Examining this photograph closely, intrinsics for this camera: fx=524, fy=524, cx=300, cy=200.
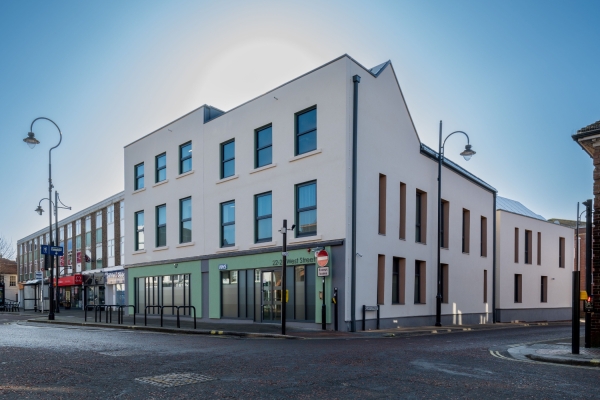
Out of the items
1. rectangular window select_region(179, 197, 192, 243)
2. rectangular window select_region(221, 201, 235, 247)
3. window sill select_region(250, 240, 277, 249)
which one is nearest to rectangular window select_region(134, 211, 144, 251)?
rectangular window select_region(179, 197, 192, 243)

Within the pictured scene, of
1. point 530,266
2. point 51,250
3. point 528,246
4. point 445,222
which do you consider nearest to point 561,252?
point 528,246

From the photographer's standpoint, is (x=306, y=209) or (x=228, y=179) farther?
(x=228, y=179)

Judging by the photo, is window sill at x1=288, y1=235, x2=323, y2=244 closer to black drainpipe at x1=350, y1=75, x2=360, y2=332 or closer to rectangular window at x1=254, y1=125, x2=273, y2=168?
black drainpipe at x1=350, y1=75, x2=360, y2=332

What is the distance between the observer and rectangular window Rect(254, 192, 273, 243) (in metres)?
22.1

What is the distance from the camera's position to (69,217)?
52.1 metres

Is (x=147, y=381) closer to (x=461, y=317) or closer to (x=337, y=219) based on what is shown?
(x=337, y=219)

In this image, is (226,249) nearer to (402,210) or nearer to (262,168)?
(262,168)

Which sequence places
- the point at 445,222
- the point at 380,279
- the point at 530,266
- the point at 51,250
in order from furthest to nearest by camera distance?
the point at 530,266 → the point at 51,250 → the point at 445,222 → the point at 380,279

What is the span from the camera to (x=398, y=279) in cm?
2228

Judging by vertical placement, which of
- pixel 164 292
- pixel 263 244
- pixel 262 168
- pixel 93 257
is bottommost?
pixel 164 292

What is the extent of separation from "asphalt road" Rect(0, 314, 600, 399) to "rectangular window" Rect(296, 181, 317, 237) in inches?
295

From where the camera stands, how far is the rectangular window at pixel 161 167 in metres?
28.7

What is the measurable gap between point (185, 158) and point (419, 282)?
43.5 ft

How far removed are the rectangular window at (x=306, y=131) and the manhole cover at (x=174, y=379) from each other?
1320 centimetres
